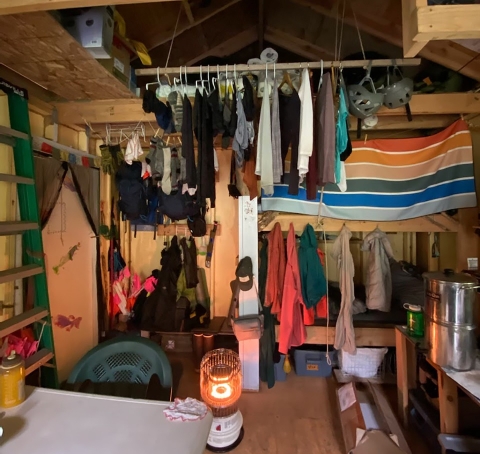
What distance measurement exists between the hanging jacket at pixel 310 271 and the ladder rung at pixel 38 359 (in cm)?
174

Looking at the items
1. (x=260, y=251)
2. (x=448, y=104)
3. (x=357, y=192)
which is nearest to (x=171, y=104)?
(x=260, y=251)

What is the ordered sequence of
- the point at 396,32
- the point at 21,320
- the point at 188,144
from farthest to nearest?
the point at 396,32, the point at 188,144, the point at 21,320

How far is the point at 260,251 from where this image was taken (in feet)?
8.80

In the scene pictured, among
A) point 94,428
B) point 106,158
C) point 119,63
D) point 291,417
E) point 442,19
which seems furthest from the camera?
point 106,158

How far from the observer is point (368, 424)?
179cm

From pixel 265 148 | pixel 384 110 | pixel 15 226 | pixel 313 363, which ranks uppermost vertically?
pixel 384 110

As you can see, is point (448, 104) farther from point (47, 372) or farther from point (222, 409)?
point (47, 372)

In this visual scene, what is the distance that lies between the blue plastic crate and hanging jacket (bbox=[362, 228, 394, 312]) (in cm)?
58

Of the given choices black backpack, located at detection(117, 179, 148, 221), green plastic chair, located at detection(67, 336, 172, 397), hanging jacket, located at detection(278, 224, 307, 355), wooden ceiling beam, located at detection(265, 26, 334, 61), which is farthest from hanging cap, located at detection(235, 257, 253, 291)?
wooden ceiling beam, located at detection(265, 26, 334, 61)

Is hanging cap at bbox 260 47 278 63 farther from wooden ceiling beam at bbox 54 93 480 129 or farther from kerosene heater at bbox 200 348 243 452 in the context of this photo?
kerosene heater at bbox 200 348 243 452

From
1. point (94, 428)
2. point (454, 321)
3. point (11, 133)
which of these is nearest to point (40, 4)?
point (11, 133)

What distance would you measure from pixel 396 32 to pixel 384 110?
2.08ft

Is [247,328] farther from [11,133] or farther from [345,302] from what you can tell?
[11,133]

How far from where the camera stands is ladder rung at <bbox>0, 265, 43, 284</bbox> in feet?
4.94
